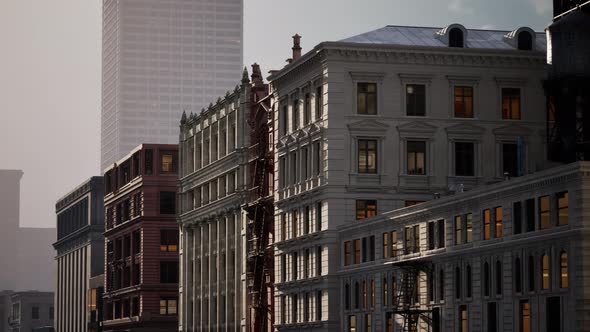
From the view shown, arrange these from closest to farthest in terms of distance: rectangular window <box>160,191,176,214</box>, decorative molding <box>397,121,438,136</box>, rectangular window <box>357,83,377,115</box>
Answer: decorative molding <box>397,121,438,136</box> → rectangular window <box>357,83,377,115</box> → rectangular window <box>160,191,176,214</box>

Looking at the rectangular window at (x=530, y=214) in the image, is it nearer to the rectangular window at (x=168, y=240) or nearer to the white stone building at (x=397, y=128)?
the white stone building at (x=397, y=128)

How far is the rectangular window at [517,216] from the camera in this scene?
289ft

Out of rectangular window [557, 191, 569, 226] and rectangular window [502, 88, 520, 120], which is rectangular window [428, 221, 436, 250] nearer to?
rectangular window [557, 191, 569, 226]

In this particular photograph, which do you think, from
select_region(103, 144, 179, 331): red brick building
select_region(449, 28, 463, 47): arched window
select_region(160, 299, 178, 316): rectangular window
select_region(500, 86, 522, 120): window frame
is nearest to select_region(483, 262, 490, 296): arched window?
select_region(500, 86, 522, 120): window frame

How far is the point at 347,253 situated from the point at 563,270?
106 ft

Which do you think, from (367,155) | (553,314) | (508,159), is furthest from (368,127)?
(553,314)

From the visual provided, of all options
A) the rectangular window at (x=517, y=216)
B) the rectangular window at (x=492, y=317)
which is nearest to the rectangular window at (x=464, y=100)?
the rectangular window at (x=492, y=317)

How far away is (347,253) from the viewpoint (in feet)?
372

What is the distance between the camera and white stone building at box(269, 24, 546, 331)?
117 metres

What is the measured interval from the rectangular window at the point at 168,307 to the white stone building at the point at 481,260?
2933 inches

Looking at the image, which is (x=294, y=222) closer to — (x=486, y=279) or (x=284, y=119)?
(x=284, y=119)

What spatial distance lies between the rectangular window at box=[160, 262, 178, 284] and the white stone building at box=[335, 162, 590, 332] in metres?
74.3

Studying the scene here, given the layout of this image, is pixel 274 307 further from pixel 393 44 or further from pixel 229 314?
pixel 393 44

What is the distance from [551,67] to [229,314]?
43451 millimetres
